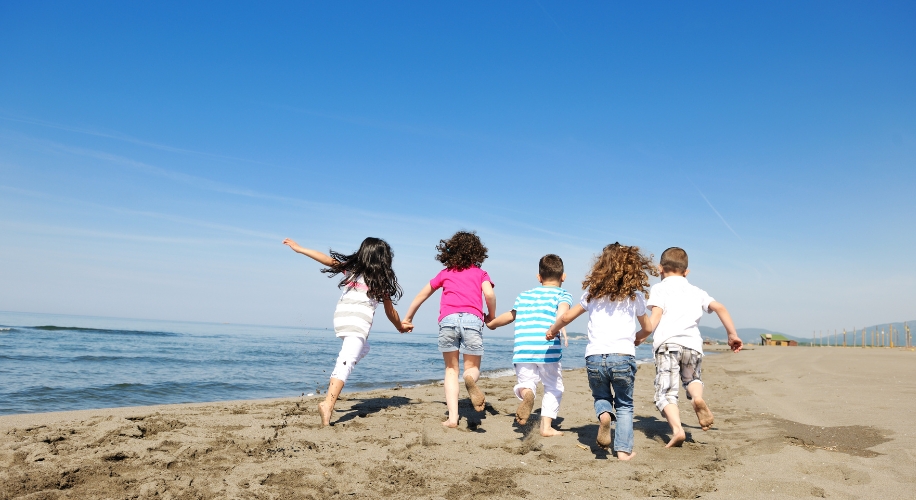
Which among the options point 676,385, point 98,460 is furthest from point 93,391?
point 676,385

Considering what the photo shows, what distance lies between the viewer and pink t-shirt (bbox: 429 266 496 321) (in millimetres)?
5426

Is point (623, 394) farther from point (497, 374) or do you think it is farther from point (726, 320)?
point (497, 374)

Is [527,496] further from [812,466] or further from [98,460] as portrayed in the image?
[98,460]

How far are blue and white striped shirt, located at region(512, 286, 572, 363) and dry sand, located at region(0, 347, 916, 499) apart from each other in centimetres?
73

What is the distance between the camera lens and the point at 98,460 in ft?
11.7

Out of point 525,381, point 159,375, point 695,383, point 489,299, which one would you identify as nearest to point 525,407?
point 525,381

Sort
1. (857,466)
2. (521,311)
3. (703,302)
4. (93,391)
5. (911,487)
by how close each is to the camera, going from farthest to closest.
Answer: (93,391)
(521,311)
(703,302)
(857,466)
(911,487)

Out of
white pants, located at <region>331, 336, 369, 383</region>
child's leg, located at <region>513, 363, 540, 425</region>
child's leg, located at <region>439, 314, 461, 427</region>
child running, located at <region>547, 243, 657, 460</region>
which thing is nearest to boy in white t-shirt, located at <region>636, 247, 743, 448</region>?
child running, located at <region>547, 243, 657, 460</region>

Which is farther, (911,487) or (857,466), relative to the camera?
(857,466)

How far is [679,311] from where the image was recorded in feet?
15.3

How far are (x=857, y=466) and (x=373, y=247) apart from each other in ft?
14.7

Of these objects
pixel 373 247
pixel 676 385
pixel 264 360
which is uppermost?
pixel 373 247

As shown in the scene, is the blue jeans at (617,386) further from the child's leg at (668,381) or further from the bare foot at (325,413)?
the bare foot at (325,413)

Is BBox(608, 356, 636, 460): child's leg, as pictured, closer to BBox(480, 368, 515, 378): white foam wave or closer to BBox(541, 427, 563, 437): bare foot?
BBox(541, 427, 563, 437): bare foot
